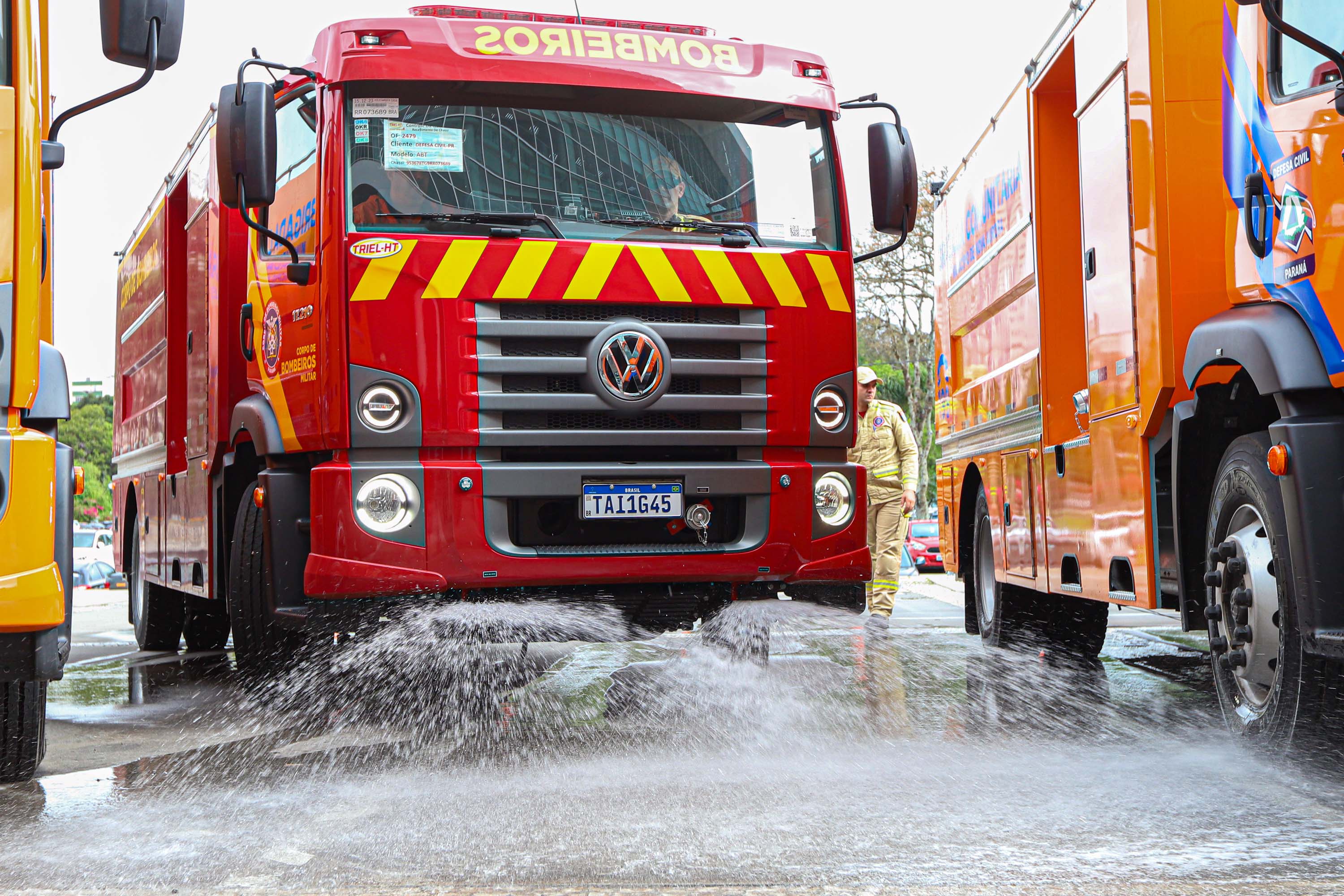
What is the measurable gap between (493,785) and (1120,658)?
537 cm

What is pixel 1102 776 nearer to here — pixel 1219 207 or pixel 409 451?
pixel 1219 207

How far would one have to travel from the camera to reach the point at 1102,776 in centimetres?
483

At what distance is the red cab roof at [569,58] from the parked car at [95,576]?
96.4 feet

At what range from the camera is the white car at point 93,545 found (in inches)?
1698

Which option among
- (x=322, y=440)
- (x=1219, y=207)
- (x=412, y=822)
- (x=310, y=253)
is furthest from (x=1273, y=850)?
(x=310, y=253)

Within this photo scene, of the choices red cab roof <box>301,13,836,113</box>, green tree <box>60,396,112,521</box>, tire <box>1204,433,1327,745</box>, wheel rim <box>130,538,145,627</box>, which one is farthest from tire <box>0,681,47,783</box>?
green tree <box>60,396,112,521</box>

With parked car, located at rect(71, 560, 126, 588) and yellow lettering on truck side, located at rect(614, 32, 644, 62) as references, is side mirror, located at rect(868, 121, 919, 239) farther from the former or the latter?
parked car, located at rect(71, 560, 126, 588)

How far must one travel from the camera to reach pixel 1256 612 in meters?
4.93

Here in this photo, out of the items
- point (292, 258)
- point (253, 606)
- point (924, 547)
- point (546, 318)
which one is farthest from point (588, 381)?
point (924, 547)

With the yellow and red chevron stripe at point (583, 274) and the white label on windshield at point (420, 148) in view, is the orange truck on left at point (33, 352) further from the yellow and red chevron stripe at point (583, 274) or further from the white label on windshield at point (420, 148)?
the white label on windshield at point (420, 148)

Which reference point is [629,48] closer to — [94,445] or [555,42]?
[555,42]

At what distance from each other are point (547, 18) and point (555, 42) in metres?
0.40

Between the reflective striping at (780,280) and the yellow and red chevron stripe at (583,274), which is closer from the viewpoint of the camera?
the yellow and red chevron stripe at (583,274)

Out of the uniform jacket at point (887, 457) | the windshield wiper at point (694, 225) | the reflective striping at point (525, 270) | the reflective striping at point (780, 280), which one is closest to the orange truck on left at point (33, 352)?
the reflective striping at point (525, 270)
